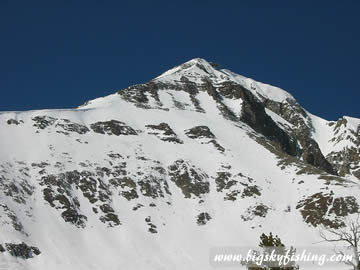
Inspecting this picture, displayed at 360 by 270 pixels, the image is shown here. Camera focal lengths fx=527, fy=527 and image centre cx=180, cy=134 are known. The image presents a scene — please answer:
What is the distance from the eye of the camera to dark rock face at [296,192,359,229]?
6844cm

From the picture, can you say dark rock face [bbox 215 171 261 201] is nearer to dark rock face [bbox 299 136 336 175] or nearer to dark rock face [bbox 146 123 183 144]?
dark rock face [bbox 146 123 183 144]

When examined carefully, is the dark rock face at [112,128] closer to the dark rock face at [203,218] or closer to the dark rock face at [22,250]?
the dark rock face at [203,218]

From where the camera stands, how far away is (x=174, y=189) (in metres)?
79.6

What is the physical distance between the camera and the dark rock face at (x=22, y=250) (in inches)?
2189

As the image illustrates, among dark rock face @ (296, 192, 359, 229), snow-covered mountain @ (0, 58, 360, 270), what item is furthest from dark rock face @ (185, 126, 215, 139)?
dark rock face @ (296, 192, 359, 229)

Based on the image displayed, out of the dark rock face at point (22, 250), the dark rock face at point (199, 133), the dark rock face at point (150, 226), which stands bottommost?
the dark rock face at point (22, 250)

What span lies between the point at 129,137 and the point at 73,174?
65.6ft

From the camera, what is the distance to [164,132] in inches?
3875

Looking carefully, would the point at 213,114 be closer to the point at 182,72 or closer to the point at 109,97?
the point at 109,97

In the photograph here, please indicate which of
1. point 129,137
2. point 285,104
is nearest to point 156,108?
point 129,137

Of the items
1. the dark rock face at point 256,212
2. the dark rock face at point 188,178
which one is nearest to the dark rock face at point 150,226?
the dark rock face at point 188,178

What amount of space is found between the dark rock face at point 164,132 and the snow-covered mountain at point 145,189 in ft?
1.23

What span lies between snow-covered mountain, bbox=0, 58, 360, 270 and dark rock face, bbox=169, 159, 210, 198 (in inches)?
6.8

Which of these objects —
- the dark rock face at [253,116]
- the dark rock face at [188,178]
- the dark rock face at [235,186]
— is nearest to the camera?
the dark rock face at [235,186]
